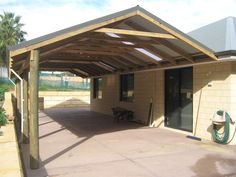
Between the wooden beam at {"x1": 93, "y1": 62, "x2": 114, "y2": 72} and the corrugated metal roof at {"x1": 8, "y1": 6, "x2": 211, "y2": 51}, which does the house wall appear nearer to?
the corrugated metal roof at {"x1": 8, "y1": 6, "x2": 211, "y2": 51}

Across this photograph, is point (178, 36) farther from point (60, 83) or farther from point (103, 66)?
point (60, 83)

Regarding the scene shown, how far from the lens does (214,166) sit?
6.57 meters

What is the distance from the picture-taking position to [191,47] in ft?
30.0

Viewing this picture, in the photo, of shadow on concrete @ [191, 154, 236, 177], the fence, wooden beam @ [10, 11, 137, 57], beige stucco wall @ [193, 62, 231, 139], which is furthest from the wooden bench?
the fence

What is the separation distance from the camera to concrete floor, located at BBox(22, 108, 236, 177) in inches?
242

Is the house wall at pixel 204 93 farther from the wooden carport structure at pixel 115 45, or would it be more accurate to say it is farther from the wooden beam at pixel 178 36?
the wooden beam at pixel 178 36

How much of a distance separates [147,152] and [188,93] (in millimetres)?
3673

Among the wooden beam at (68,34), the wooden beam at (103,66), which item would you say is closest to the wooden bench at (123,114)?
the wooden beam at (103,66)

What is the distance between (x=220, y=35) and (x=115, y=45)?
3230 mm

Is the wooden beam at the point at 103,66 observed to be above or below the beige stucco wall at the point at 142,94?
above

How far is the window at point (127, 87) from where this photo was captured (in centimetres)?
1533

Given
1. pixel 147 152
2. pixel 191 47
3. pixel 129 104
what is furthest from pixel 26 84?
pixel 129 104

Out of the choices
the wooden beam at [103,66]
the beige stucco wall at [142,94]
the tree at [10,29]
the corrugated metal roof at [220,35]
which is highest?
the tree at [10,29]

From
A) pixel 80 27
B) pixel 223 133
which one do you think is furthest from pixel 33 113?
pixel 223 133
